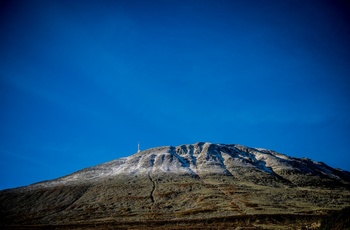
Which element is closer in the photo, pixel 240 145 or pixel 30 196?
pixel 30 196

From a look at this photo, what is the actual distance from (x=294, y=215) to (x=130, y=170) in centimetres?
7202

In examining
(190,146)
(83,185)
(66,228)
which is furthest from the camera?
(190,146)

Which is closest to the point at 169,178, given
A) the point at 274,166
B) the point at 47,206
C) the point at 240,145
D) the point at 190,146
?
the point at 47,206

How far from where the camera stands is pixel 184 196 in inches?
2751

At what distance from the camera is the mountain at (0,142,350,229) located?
4866 centimetres

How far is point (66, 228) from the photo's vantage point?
47219 mm

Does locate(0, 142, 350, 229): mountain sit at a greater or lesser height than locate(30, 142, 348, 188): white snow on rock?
lesser

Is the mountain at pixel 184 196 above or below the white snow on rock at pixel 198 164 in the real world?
below

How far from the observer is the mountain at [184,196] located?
4866 cm

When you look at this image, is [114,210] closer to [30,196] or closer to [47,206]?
[47,206]

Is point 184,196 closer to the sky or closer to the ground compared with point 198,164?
closer to the ground

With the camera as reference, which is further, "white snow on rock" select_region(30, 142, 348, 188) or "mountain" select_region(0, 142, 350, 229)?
"white snow on rock" select_region(30, 142, 348, 188)

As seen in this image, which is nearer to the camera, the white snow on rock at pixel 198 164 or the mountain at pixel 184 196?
the mountain at pixel 184 196

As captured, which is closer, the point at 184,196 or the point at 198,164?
the point at 184,196
